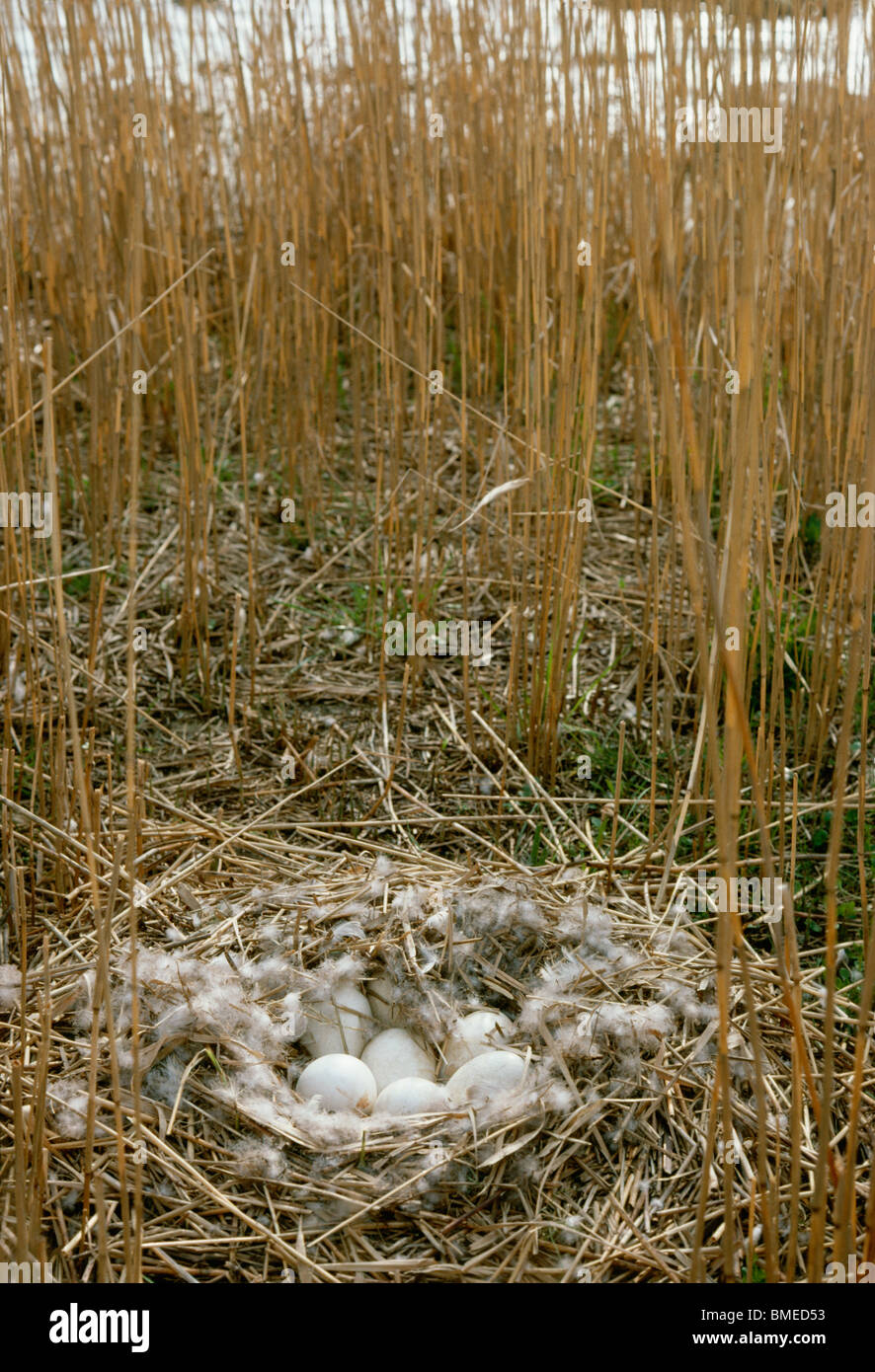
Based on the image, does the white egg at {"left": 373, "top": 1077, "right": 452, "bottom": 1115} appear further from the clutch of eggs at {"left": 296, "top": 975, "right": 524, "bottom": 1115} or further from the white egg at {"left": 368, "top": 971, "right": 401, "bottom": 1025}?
the white egg at {"left": 368, "top": 971, "right": 401, "bottom": 1025}

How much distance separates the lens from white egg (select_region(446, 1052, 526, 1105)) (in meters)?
1.19

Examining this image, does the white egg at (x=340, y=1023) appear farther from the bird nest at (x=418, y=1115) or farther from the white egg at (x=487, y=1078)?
the white egg at (x=487, y=1078)

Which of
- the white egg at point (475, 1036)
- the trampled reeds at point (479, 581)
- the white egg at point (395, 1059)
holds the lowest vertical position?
the white egg at point (395, 1059)

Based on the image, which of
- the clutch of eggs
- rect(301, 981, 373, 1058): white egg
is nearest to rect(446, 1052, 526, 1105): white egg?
the clutch of eggs

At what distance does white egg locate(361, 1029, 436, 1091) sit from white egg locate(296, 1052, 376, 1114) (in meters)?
0.06

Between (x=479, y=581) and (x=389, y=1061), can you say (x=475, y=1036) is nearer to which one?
(x=389, y=1061)

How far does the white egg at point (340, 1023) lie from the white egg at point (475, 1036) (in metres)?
0.10

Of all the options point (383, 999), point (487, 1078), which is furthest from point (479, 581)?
point (487, 1078)

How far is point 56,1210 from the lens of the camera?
106 cm

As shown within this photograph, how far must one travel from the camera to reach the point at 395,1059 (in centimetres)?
128

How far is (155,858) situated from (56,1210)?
0.55m

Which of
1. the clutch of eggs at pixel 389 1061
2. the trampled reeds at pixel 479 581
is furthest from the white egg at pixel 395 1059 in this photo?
the trampled reeds at pixel 479 581

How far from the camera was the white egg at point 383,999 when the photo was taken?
135cm
